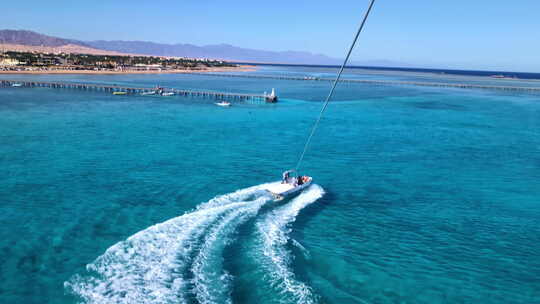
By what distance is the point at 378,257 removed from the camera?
667 inches

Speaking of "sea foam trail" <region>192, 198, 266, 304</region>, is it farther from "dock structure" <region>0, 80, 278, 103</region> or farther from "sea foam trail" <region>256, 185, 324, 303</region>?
"dock structure" <region>0, 80, 278, 103</region>

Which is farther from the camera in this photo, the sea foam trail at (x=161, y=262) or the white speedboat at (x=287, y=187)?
the white speedboat at (x=287, y=187)

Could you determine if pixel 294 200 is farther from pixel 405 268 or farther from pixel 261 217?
pixel 405 268

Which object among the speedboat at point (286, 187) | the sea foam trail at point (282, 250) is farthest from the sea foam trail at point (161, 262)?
the speedboat at point (286, 187)

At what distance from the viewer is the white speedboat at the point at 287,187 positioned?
2298 centimetres

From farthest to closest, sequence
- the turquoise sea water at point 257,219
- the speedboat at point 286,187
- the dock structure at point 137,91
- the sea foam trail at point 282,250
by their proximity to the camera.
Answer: the dock structure at point 137,91 < the speedboat at point 286,187 < the turquoise sea water at point 257,219 < the sea foam trail at point 282,250

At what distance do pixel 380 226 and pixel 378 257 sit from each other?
3.31 metres

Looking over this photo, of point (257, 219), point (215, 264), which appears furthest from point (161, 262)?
point (257, 219)

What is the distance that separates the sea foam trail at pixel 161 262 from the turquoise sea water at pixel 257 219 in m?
0.08

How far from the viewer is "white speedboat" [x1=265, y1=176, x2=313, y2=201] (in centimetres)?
2298

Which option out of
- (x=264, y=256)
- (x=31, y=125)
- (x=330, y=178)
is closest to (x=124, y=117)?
(x=31, y=125)

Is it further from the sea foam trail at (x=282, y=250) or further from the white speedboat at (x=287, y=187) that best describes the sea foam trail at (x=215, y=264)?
the white speedboat at (x=287, y=187)

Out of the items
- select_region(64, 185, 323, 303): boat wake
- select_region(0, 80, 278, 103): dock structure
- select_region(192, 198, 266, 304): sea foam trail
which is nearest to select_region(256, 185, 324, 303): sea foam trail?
select_region(64, 185, 323, 303): boat wake

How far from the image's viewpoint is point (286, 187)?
77.9ft
